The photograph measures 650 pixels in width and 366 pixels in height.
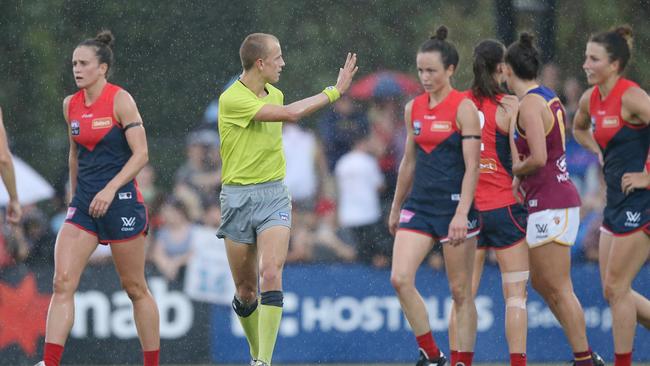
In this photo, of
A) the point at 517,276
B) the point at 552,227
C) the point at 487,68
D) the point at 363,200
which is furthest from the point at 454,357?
the point at 363,200

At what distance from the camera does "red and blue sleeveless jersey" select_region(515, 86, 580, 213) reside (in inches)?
354

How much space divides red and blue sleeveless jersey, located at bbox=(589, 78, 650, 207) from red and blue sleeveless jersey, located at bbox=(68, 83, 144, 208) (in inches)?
124

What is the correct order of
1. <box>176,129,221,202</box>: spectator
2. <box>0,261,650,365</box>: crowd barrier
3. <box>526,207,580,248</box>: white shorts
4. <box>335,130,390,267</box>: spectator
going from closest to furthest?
<box>526,207,580,248</box>: white shorts, <box>0,261,650,365</box>: crowd barrier, <box>335,130,390,267</box>: spectator, <box>176,129,221,202</box>: spectator

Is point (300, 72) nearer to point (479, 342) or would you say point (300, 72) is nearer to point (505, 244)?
point (479, 342)

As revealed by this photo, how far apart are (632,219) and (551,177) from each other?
0.61m

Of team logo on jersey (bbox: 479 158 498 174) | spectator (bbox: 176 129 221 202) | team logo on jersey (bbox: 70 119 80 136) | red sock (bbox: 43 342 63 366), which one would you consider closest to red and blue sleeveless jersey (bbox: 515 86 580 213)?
team logo on jersey (bbox: 479 158 498 174)

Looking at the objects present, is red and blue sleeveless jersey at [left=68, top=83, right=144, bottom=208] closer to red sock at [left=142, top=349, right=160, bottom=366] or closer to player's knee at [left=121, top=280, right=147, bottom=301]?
player's knee at [left=121, top=280, right=147, bottom=301]

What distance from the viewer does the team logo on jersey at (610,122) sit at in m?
9.04

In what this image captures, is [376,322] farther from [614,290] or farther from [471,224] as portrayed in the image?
[614,290]

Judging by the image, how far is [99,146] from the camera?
8.98 meters

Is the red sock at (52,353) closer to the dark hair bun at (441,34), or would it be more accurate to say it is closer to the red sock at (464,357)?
the red sock at (464,357)

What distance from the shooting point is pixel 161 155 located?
510 inches

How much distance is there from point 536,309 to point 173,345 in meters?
3.32

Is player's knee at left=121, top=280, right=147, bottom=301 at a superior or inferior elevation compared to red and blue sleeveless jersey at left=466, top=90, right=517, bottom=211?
inferior
